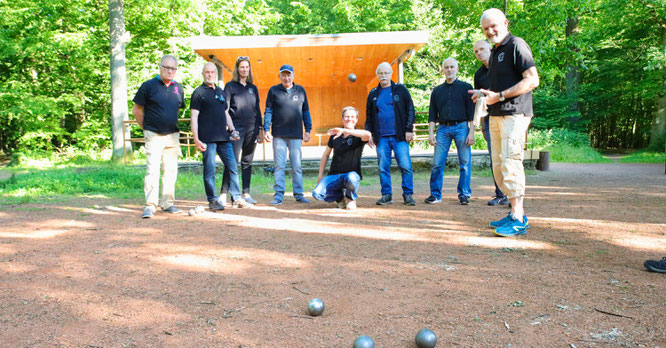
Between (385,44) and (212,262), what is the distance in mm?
8917

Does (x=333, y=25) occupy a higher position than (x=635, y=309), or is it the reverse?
(x=333, y=25)

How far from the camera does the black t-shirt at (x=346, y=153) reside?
547 centimetres

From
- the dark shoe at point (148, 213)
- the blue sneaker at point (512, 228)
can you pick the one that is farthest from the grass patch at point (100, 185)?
the blue sneaker at point (512, 228)

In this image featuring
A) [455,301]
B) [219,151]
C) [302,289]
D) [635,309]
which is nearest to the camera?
[635,309]

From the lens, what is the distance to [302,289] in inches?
103

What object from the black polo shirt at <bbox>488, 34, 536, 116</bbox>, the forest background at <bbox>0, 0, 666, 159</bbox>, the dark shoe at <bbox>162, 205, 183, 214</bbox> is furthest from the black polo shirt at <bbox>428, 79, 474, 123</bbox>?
the forest background at <bbox>0, 0, 666, 159</bbox>

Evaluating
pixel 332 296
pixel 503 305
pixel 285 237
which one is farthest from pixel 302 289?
pixel 285 237

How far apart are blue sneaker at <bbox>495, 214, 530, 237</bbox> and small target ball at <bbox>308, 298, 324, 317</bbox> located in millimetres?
2094

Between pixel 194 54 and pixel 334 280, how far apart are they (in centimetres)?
1714

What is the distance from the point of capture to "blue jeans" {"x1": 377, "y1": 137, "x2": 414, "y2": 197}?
568 centimetres

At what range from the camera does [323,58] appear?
12742mm

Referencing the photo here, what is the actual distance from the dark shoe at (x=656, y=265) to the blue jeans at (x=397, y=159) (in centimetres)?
306

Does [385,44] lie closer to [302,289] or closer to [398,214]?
[398,214]

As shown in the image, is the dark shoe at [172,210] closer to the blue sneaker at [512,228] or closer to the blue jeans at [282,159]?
the blue jeans at [282,159]
